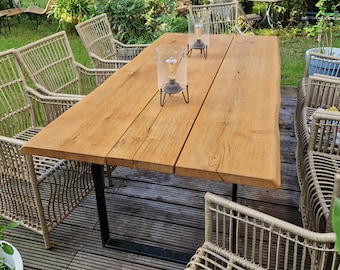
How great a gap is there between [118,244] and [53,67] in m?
1.40

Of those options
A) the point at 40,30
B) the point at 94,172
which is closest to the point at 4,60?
the point at 94,172

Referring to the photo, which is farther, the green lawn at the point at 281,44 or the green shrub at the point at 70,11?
the green shrub at the point at 70,11

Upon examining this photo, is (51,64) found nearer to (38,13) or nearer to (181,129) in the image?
(181,129)

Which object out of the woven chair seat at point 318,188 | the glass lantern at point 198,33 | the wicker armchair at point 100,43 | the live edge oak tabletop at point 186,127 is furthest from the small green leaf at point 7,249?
the wicker armchair at point 100,43

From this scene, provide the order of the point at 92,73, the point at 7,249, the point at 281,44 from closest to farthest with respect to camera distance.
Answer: the point at 7,249
the point at 92,73
the point at 281,44

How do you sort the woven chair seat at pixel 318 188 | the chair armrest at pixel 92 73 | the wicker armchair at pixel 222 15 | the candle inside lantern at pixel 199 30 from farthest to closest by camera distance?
the wicker armchair at pixel 222 15
the chair armrest at pixel 92 73
the candle inside lantern at pixel 199 30
the woven chair seat at pixel 318 188

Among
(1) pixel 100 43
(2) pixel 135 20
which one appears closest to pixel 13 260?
(1) pixel 100 43

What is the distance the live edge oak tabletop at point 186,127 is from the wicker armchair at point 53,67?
0.60 m

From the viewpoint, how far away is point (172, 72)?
6.74ft

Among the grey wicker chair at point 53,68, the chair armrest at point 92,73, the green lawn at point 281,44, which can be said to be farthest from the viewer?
the green lawn at point 281,44

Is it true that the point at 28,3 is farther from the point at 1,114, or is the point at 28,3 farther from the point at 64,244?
the point at 64,244

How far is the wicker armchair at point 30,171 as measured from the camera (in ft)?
6.65

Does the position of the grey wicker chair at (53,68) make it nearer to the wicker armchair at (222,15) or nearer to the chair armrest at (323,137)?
the chair armrest at (323,137)

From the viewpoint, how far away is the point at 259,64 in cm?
258
